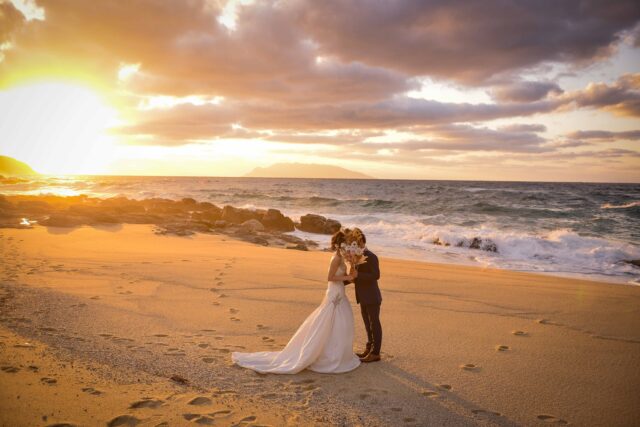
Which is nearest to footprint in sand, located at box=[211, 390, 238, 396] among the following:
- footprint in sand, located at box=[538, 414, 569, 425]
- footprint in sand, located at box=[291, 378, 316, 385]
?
footprint in sand, located at box=[291, 378, 316, 385]

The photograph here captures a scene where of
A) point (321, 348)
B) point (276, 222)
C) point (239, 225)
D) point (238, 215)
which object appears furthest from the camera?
point (238, 215)

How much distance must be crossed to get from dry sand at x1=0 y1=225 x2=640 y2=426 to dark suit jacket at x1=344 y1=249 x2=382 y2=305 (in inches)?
39.0

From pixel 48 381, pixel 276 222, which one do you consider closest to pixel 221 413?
pixel 48 381

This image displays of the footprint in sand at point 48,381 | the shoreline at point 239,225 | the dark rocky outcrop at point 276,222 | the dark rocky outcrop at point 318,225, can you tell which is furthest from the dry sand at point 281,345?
the dark rocky outcrop at point 318,225

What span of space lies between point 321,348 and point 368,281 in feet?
3.97

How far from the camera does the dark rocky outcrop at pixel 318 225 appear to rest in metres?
24.6

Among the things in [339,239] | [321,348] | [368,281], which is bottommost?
[321,348]

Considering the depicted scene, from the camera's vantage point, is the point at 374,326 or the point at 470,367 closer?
the point at 470,367

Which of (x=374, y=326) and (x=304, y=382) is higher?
(x=374, y=326)

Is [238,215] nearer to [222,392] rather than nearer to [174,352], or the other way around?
[174,352]

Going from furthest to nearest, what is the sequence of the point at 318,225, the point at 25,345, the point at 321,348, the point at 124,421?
the point at 318,225 < the point at 321,348 < the point at 25,345 < the point at 124,421

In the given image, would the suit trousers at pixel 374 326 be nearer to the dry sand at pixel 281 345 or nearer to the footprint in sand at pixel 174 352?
the dry sand at pixel 281 345

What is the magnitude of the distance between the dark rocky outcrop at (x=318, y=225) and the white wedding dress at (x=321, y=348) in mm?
18524

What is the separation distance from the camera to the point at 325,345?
5508 millimetres
